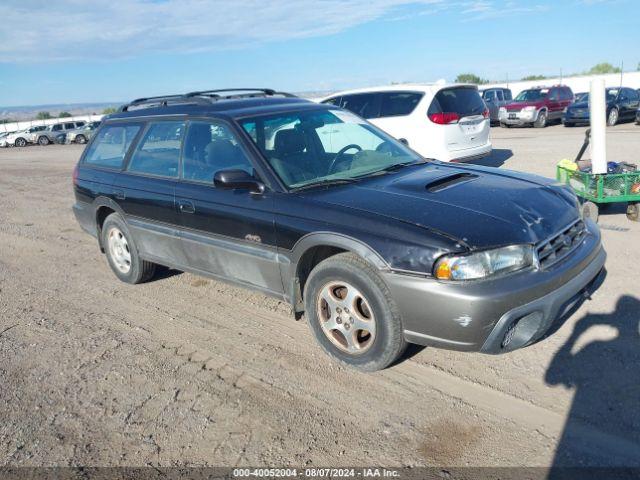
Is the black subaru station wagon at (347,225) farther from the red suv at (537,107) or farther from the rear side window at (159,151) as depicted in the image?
the red suv at (537,107)

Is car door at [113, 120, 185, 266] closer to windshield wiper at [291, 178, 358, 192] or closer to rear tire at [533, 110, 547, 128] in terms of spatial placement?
windshield wiper at [291, 178, 358, 192]

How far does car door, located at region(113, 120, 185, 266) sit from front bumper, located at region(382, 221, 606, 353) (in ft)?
7.69

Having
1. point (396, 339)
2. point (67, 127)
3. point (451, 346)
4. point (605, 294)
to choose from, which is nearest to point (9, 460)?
point (396, 339)

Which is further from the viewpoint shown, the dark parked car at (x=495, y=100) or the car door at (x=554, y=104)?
the dark parked car at (x=495, y=100)

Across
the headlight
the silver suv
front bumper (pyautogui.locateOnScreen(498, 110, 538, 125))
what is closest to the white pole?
Answer: the headlight

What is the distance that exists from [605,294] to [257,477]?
328cm

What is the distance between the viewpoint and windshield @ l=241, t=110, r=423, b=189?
4094 millimetres

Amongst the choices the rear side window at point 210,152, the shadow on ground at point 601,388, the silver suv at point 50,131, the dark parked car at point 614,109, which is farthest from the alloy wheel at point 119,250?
the silver suv at point 50,131

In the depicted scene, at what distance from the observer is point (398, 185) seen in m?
3.87

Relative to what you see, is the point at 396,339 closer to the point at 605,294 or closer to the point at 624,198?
the point at 605,294

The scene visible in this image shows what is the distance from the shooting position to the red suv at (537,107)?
71.9ft

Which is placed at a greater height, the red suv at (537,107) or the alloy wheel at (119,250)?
the alloy wheel at (119,250)

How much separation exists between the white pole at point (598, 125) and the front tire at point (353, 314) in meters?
4.18

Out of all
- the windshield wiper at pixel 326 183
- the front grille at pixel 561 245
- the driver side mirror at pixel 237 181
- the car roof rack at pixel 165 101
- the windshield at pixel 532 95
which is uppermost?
the car roof rack at pixel 165 101
